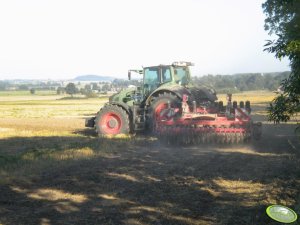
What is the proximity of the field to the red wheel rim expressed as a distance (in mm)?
2305

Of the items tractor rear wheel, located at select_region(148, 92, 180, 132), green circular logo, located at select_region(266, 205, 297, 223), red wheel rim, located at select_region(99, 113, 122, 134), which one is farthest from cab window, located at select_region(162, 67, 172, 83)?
green circular logo, located at select_region(266, 205, 297, 223)

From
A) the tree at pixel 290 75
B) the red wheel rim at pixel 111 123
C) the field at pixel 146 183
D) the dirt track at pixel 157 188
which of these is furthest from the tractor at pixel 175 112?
the tree at pixel 290 75

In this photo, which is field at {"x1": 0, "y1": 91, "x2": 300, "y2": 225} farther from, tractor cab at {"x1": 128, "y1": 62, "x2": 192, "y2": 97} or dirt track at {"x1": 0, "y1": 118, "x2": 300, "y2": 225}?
tractor cab at {"x1": 128, "y1": 62, "x2": 192, "y2": 97}

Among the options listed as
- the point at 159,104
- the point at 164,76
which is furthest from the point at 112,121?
the point at 164,76

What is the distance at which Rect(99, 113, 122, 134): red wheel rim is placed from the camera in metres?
15.6

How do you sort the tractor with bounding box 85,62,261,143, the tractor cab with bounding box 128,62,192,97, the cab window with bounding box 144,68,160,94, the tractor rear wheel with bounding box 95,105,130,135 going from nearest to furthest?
the tractor with bounding box 85,62,261,143
the tractor rear wheel with bounding box 95,105,130,135
the tractor cab with bounding box 128,62,192,97
the cab window with bounding box 144,68,160,94

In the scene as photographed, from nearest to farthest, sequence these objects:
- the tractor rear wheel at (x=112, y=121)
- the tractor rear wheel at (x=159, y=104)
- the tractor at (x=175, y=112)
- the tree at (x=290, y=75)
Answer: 1. the tree at (x=290, y=75)
2. the tractor at (x=175, y=112)
3. the tractor rear wheel at (x=159, y=104)
4. the tractor rear wheel at (x=112, y=121)

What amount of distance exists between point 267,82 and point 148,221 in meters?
132

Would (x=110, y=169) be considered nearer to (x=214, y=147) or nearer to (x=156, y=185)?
(x=156, y=185)

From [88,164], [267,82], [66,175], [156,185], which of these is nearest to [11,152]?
[88,164]

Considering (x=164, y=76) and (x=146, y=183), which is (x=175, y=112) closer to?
(x=164, y=76)

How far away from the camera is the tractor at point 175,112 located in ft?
43.0

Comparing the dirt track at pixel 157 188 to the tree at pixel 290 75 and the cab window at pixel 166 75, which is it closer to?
the tree at pixel 290 75

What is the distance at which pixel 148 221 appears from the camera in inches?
231
